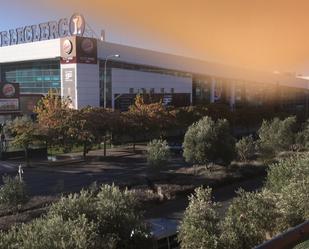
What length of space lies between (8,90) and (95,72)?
12.5 meters

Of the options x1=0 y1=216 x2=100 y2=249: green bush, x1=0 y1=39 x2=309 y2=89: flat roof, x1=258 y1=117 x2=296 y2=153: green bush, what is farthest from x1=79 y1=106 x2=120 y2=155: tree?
x1=0 y1=216 x2=100 y2=249: green bush

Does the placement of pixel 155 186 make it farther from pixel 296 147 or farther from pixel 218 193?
pixel 296 147

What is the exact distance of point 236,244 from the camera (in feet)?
36.3

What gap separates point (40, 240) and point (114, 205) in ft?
8.64

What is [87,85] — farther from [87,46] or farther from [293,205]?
[293,205]

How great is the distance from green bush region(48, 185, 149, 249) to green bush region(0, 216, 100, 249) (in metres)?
0.77

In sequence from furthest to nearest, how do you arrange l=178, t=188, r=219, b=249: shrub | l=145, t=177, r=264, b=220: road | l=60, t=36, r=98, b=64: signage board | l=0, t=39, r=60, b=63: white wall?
1. l=0, t=39, r=60, b=63: white wall
2. l=60, t=36, r=98, b=64: signage board
3. l=145, t=177, r=264, b=220: road
4. l=178, t=188, r=219, b=249: shrub

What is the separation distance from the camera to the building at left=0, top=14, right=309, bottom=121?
6462 centimetres

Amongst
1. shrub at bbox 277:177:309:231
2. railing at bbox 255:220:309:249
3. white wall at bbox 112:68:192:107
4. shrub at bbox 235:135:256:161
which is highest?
white wall at bbox 112:68:192:107

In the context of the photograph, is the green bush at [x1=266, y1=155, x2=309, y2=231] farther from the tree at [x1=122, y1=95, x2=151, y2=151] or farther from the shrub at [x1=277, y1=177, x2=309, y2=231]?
the tree at [x1=122, y1=95, x2=151, y2=151]

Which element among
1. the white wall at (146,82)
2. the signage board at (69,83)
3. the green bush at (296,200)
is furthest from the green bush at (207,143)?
the white wall at (146,82)

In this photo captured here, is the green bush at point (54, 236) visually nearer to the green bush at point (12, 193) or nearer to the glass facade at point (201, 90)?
the green bush at point (12, 193)

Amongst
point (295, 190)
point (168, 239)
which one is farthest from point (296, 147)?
point (295, 190)

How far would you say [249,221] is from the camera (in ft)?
40.2
